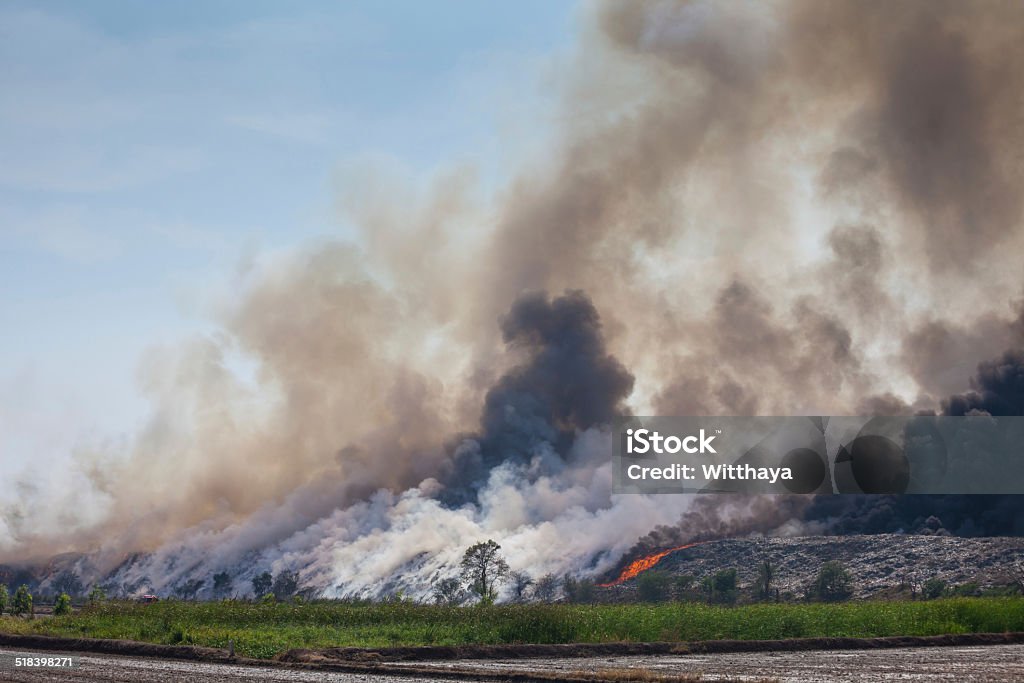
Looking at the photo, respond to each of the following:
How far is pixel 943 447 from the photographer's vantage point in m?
170

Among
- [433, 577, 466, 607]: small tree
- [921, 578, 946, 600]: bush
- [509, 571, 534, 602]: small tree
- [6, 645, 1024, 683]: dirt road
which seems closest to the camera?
[6, 645, 1024, 683]: dirt road

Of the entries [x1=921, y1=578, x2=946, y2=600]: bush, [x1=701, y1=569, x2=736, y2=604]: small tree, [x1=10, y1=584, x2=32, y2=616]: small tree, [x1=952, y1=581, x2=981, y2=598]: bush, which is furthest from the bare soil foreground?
[x1=701, y1=569, x2=736, y2=604]: small tree

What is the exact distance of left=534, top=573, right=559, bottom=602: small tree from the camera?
16609 cm

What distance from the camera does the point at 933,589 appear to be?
131 metres

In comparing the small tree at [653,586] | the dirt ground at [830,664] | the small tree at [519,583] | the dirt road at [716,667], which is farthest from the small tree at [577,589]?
the dirt road at [716,667]

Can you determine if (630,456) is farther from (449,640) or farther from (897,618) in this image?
(449,640)

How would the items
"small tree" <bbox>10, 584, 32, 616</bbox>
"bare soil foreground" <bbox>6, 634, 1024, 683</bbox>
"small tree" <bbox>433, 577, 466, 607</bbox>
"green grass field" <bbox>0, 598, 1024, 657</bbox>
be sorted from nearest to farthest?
"bare soil foreground" <bbox>6, 634, 1024, 683</bbox>
"green grass field" <bbox>0, 598, 1024, 657</bbox>
"small tree" <bbox>10, 584, 32, 616</bbox>
"small tree" <bbox>433, 577, 466, 607</bbox>

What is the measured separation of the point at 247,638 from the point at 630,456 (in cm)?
13082

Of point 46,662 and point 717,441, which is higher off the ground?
point 717,441

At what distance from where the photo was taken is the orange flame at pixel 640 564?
550 feet

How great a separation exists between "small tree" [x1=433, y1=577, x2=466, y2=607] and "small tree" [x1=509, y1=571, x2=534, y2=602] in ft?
28.4

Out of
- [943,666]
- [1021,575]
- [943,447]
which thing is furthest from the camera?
[943,447]

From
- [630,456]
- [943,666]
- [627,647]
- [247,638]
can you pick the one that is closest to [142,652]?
[247,638]

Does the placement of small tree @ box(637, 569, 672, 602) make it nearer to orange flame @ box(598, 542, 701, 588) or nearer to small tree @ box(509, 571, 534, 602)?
orange flame @ box(598, 542, 701, 588)
